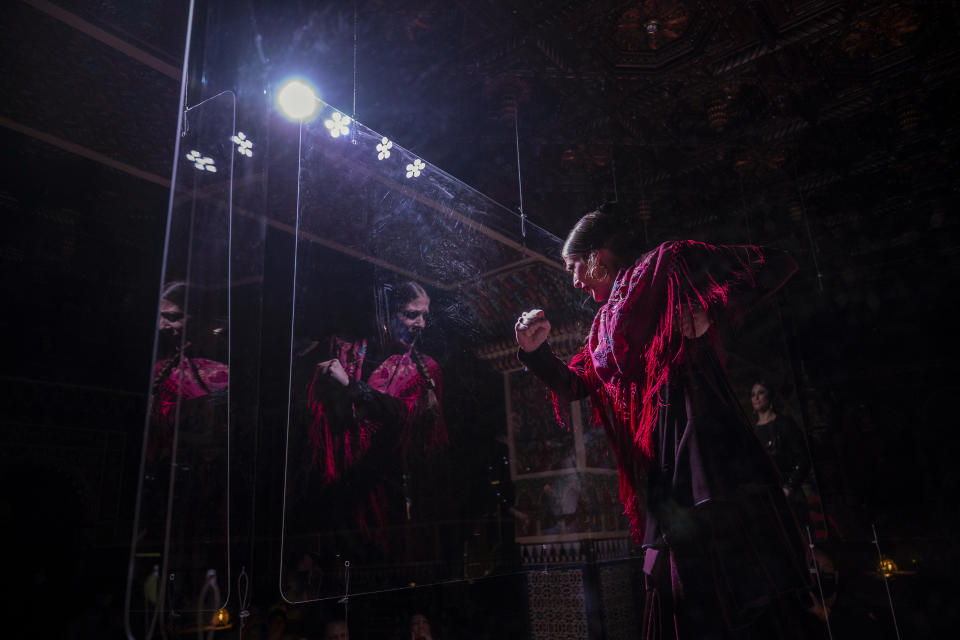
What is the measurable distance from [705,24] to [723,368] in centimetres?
211

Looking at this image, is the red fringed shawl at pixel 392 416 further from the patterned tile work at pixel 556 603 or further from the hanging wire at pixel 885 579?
the hanging wire at pixel 885 579

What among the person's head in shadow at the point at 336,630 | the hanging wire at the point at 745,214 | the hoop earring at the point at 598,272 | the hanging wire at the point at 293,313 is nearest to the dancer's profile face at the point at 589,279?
the hoop earring at the point at 598,272

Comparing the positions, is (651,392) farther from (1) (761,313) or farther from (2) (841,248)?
(2) (841,248)

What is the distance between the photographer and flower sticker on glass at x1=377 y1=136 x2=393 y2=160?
7.13ft

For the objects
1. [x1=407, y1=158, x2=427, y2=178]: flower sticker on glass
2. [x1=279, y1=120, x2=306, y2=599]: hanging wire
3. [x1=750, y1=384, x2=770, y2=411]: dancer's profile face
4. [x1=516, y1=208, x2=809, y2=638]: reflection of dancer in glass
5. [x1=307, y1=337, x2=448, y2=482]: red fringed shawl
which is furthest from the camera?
[x1=750, y1=384, x2=770, y2=411]: dancer's profile face

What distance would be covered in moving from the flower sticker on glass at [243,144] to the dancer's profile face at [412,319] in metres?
0.79

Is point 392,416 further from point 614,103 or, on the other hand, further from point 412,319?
point 614,103

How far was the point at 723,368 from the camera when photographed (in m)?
1.54

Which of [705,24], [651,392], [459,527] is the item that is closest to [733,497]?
[651,392]

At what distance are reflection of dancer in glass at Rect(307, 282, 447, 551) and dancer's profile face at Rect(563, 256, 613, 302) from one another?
629mm

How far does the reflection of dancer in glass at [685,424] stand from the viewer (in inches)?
52.9

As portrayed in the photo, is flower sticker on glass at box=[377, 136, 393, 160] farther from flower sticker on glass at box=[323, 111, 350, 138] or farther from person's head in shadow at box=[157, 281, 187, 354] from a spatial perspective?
person's head in shadow at box=[157, 281, 187, 354]

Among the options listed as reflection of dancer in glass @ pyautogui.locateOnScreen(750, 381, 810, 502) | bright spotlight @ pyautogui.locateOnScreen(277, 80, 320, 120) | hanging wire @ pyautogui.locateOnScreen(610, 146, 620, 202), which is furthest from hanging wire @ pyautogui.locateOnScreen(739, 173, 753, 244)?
bright spotlight @ pyautogui.locateOnScreen(277, 80, 320, 120)

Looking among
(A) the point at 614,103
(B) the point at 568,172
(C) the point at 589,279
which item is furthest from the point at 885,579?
(C) the point at 589,279
